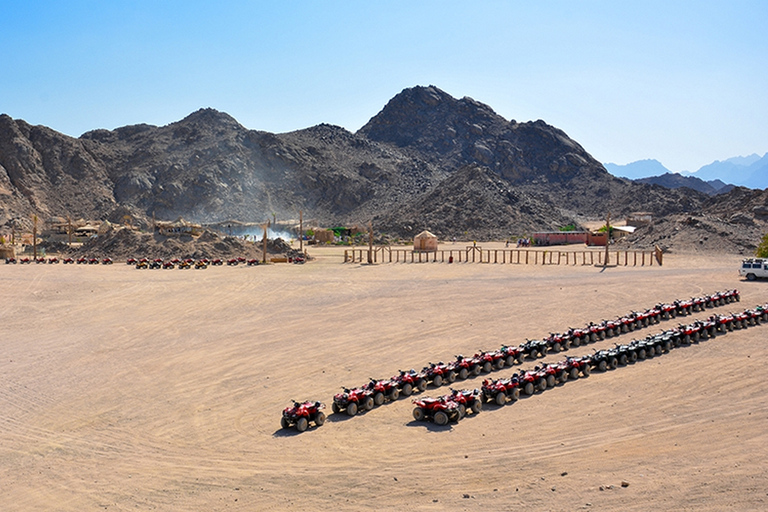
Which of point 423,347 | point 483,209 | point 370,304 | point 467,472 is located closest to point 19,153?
point 483,209

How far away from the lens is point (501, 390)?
46.8 ft

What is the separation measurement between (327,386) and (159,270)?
31553 millimetres

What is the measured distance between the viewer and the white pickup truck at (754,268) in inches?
1403

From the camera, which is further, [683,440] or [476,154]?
[476,154]

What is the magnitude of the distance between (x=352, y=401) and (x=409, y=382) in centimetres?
192

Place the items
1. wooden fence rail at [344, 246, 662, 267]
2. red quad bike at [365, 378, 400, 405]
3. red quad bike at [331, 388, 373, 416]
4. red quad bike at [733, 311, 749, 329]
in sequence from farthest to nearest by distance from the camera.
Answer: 1. wooden fence rail at [344, 246, 662, 267]
2. red quad bike at [733, 311, 749, 329]
3. red quad bike at [365, 378, 400, 405]
4. red quad bike at [331, 388, 373, 416]

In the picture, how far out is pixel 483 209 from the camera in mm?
98312

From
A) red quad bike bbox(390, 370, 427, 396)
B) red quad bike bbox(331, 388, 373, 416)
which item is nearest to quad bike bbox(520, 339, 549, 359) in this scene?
red quad bike bbox(390, 370, 427, 396)

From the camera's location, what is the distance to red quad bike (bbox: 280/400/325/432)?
1274 cm

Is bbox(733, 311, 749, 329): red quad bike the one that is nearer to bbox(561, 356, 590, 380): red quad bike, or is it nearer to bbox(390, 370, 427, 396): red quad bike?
bbox(561, 356, 590, 380): red quad bike

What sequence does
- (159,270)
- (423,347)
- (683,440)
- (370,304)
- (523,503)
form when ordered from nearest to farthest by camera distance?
(523,503), (683,440), (423,347), (370,304), (159,270)

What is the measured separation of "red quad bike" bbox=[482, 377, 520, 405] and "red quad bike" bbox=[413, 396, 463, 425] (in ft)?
4.02

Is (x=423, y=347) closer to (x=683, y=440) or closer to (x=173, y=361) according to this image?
(x=173, y=361)

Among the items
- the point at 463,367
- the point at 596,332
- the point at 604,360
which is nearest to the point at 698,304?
the point at 596,332
